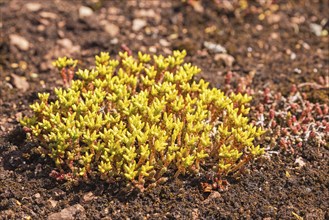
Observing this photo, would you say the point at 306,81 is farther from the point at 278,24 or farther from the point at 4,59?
the point at 4,59

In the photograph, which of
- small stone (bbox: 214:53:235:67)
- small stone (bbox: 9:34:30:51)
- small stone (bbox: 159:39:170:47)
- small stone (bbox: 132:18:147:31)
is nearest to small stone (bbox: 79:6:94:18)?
small stone (bbox: 132:18:147:31)

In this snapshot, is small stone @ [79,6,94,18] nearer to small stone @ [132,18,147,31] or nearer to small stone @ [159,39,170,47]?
small stone @ [132,18,147,31]

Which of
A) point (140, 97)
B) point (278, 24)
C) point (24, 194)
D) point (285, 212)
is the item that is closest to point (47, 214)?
point (24, 194)

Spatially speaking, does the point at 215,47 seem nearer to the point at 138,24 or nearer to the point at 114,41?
the point at 138,24

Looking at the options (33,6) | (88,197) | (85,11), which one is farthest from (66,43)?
(88,197)

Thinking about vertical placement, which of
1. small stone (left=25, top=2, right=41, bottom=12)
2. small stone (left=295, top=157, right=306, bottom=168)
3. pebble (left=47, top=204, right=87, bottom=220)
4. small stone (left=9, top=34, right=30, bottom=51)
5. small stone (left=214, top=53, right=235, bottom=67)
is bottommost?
pebble (left=47, top=204, right=87, bottom=220)
